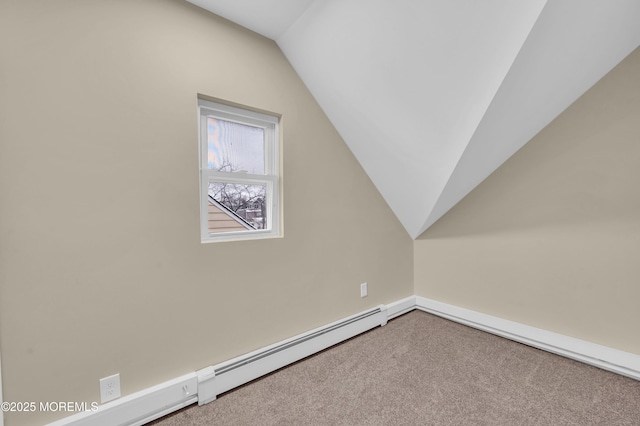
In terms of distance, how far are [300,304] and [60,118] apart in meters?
1.88

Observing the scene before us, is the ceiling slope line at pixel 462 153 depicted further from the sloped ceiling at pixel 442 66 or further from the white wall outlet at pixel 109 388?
the white wall outlet at pixel 109 388

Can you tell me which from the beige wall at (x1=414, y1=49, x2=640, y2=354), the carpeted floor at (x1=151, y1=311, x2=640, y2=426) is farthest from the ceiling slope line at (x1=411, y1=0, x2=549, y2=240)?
the carpeted floor at (x1=151, y1=311, x2=640, y2=426)

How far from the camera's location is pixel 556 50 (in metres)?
1.55

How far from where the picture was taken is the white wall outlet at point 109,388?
1455 millimetres

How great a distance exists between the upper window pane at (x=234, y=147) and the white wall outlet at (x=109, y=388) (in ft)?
4.40

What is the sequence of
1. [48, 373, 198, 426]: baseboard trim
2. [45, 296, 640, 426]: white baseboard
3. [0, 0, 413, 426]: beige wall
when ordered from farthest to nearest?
[45, 296, 640, 426]: white baseboard → [48, 373, 198, 426]: baseboard trim → [0, 0, 413, 426]: beige wall

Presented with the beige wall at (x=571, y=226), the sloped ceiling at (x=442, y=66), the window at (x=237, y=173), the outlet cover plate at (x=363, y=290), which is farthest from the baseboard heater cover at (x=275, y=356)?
the sloped ceiling at (x=442, y=66)

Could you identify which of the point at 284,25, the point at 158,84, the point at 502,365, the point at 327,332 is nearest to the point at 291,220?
the point at 327,332

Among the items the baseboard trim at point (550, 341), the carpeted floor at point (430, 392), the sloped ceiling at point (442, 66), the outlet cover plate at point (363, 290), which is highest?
the sloped ceiling at point (442, 66)

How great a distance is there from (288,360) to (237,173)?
4.81 ft

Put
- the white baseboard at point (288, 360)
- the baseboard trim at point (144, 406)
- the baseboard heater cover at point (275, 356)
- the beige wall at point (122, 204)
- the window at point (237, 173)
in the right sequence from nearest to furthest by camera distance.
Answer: the beige wall at point (122, 204)
the baseboard trim at point (144, 406)
the white baseboard at point (288, 360)
the baseboard heater cover at point (275, 356)
the window at point (237, 173)

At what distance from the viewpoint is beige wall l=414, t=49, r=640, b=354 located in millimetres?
1935

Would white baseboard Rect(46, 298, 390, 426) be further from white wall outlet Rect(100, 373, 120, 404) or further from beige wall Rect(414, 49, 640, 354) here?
beige wall Rect(414, 49, 640, 354)

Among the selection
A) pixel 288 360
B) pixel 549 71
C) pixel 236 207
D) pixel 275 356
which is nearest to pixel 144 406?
pixel 275 356
